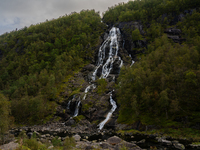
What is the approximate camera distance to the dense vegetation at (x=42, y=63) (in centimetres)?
7094

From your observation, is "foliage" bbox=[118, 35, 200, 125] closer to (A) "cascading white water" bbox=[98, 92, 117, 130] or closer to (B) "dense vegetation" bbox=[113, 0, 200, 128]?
(B) "dense vegetation" bbox=[113, 0, 200, 128]

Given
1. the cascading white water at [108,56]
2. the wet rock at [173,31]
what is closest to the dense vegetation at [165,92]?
the cascading white water at [108,56]

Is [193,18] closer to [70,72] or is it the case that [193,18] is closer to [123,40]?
[123,40]

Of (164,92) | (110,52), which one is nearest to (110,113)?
(164,92)

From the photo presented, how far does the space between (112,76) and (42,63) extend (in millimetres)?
64946

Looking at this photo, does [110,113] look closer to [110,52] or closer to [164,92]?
[164,92]

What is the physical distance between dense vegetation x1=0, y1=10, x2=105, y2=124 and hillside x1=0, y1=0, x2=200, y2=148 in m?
0.49

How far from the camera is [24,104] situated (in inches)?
2694

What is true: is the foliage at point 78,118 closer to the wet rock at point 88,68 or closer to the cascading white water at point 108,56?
the cascading white water at point 108,56

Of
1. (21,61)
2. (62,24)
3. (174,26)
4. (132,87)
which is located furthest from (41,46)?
(174,26)

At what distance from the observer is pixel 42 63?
388 ft

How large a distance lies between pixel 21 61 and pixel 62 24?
79.0 meters

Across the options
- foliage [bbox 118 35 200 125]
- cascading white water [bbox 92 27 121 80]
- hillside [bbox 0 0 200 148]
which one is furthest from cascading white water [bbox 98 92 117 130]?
cascading white water [bbox 92 27 121 80]

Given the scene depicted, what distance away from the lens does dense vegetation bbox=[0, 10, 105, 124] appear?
7094cm
